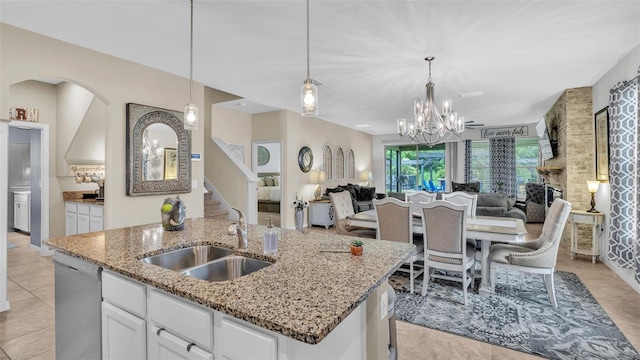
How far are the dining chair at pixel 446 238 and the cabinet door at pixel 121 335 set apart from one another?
8.33 ft

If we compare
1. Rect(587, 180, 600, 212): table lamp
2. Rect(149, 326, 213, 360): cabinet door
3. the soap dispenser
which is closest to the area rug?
Rect(587, 180, 600, 212): table lamp

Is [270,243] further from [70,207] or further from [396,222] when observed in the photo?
[70,207]

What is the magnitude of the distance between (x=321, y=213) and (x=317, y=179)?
809 mm

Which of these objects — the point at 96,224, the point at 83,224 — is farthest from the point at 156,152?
the point at 83,224

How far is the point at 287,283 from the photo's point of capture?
1.25 m

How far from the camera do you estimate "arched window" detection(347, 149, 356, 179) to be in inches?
364

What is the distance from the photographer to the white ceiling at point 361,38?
256cm

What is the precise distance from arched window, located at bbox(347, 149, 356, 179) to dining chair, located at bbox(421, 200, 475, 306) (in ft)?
20.2

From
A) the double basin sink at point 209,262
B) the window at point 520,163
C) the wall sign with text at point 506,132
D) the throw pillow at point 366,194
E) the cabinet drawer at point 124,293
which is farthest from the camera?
the window at point 520,163

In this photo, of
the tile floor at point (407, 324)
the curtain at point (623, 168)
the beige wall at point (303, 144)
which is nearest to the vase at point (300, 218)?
the tile floor at point (407, 324)

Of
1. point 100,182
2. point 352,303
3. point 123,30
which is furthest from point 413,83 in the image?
point 100,182

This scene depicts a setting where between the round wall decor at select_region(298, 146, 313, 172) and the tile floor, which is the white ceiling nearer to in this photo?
the round wall decor at select_region(298, 146, 313, 172)

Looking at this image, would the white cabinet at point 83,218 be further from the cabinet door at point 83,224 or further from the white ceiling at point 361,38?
the white ceiling at point 361,38

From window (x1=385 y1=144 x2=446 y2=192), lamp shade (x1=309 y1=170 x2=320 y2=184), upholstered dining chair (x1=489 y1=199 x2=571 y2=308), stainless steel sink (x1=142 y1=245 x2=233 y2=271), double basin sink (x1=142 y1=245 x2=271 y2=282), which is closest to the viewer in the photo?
double basin sink (x1=142 y1=245 x2=271 y2=282)
